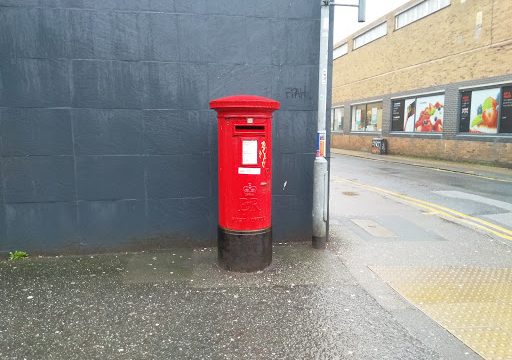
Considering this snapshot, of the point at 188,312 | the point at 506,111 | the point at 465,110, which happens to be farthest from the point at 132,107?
the point at 465,110

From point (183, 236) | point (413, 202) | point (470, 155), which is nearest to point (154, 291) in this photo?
point (183, 236)

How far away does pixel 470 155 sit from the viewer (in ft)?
60.4

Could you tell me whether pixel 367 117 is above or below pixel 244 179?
above

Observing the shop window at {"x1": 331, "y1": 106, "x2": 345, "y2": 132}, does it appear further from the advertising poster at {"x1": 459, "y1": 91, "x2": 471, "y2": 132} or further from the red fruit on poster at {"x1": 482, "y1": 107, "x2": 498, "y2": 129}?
the red fruit on poster at {"x1": 482, "y1": 107, "x2": 498, "y2": 129}

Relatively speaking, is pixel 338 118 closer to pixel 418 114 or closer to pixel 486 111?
pixel 418 114

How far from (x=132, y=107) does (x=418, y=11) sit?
21.9m

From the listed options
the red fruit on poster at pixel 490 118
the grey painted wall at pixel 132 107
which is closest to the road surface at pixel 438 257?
the grey painted wall at pixel 132 107

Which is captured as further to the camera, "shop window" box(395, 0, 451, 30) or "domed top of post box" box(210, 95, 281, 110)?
"shop window" box(395, 0, 451, 30)

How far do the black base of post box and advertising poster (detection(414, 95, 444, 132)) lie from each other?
1853 cm

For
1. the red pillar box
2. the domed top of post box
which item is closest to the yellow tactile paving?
the red pillar box

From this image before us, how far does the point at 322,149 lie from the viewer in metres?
5.46

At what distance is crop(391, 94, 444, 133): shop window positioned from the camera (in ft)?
68.1

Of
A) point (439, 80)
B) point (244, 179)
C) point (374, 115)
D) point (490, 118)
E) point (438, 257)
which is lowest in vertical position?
point (438, 257)

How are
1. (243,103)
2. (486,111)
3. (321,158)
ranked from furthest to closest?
(486,111) → (321,158) → (243,103)
